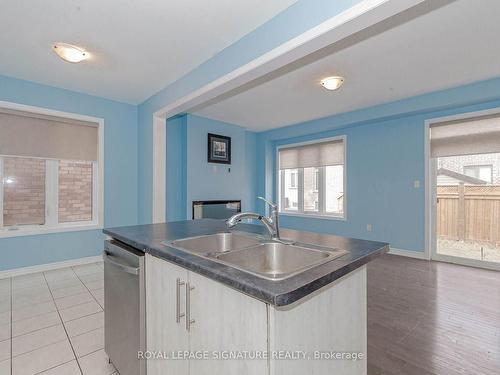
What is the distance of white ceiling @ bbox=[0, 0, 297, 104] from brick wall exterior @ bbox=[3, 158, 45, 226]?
116 cm

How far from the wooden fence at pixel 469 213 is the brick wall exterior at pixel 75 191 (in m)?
5.63

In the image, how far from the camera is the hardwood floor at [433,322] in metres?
1.71

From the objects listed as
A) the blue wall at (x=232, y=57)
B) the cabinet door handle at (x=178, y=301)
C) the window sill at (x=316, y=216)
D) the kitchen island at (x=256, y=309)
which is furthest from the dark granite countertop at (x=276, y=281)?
the window sill at (x=316, y=216)

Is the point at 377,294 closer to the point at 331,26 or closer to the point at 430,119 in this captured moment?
the point at 331,26

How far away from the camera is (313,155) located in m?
5.84

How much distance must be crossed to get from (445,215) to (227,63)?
411 cm

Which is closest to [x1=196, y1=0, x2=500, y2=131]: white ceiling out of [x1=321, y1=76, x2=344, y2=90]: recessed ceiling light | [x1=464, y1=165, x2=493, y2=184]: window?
[x1=321, y1=76, x2=344, y2=90]: recessed ceiling light

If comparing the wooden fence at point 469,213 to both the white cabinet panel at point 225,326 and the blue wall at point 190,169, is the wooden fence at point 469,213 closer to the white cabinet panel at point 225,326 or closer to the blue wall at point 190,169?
the blue wall at point 190,169

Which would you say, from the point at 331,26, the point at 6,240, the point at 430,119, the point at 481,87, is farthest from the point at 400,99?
the point at 6,240

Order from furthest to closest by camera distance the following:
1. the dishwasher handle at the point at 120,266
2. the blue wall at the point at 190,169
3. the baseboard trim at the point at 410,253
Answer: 1. the blue wall at the point at 190,169
2. the baseboard trim at the point at 410,253
3. the dishwasher handle at the point at 120,266

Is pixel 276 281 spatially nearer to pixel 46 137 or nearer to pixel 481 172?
pixel 46 137

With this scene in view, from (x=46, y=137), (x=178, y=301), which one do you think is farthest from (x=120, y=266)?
(x=46, y=137)

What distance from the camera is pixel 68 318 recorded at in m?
2.32

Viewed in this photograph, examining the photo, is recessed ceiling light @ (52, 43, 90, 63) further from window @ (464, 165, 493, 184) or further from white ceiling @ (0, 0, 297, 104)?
window @ (464, 165, 493, 184)
